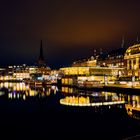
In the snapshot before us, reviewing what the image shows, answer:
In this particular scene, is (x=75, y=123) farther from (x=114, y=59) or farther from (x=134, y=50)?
(x=114, y=59)

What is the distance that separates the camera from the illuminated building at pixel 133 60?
237ft

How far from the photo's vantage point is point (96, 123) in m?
19.1

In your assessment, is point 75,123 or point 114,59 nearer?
point 75,123

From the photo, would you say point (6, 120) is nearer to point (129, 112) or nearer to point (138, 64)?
point (129, 112)

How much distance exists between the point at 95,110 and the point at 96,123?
5.72 metres

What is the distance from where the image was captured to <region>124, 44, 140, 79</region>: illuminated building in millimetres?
72250

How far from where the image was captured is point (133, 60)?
75.4 m

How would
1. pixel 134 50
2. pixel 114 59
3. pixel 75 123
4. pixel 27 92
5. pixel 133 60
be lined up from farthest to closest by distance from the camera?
pixel 114 59
pixel 134 50
pixel 133 60
pixel 27 92
pixel 75 123

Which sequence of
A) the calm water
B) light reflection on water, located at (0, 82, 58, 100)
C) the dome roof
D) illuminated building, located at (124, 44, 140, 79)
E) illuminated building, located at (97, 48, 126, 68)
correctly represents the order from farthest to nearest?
illuminated building, located at (97, 48, 126, 68), the dome roof, illuminated building, located at (124, 44, 140, 79), light reflection on water, located at (0, 82, 58, 100), the calm water

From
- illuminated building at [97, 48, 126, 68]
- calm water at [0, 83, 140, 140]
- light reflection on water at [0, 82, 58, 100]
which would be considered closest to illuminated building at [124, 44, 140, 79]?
illuminated building at [97, 48, 126, 68]

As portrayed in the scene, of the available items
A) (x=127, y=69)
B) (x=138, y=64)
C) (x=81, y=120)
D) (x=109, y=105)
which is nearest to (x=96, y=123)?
(x=81, y=120)

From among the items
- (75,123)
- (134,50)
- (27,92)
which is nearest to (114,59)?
(134,50)

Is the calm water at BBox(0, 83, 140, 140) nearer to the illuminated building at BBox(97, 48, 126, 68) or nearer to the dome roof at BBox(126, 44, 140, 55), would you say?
the dome roof at BBox(126, 44, 140, 55)

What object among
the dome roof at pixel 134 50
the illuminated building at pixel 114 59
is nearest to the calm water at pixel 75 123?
the dome roof at pixel 134 50
